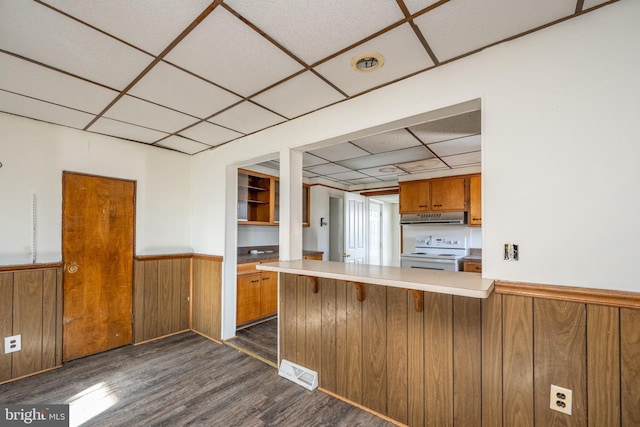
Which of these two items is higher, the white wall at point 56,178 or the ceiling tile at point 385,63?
the ceiling tile at point 385,63

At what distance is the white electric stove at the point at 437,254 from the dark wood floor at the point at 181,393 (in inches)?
103

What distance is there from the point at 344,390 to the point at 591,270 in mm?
1769

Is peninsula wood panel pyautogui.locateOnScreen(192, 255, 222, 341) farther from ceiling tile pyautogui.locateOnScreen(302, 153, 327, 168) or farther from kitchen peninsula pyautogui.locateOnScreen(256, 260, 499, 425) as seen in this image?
ceiling tile pyautogui.locateOnScreen(302, 153, 327, 168)

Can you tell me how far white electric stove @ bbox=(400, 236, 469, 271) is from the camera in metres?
4.07

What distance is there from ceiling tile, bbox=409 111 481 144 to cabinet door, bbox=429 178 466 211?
5.32 feet

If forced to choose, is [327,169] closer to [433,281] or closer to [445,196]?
[445,196]

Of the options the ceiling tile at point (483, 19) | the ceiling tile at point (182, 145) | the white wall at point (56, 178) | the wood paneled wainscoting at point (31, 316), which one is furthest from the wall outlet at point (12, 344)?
the ceiling tile at point (483, 19)

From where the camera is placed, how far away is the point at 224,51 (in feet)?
5.26

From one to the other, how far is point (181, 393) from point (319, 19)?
279 centimetres

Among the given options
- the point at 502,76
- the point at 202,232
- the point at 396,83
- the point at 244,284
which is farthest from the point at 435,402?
the point at 202,232

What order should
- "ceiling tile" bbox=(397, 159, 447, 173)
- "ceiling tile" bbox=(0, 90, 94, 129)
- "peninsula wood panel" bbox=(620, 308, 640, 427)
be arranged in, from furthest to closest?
"ceiling tile" bbox=(397, 159, 447, 173)
"ceiling tile" bbox=(0, 90, 94, 129)
"peninsula wood panel" bbox=(620, 308, 640, 427)

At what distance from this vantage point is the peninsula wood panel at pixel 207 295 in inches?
130

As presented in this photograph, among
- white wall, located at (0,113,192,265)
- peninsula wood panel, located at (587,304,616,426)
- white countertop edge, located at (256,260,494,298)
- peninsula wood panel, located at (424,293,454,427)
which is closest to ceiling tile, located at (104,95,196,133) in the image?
white wall, located at (0,113,192,265)

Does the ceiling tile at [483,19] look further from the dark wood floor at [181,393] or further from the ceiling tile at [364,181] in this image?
the ceiling tile at [364,181]
